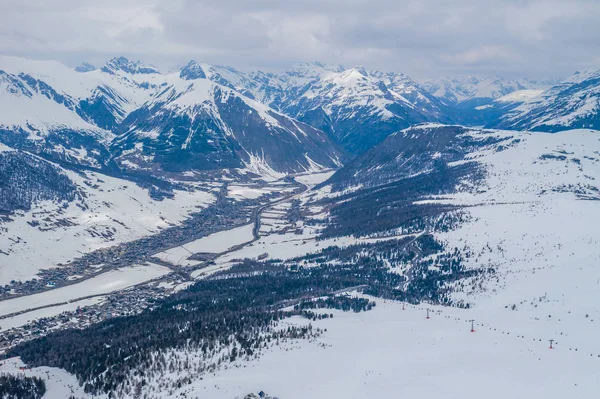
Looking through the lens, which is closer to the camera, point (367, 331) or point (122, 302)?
point (367, 331)

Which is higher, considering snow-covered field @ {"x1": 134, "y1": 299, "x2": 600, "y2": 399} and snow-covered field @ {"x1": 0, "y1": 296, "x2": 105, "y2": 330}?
snow-covered field @ {"x1": 134, "y1": 299, "x2": 600, "y2": 399}

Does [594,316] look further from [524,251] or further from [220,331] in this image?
[220,331]

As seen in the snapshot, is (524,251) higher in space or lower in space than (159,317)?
higher

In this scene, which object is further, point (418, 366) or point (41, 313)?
point (41, 313)

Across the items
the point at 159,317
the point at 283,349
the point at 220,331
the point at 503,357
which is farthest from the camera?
the point at 159,317

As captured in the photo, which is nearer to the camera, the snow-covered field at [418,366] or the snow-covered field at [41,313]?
the snow-covered field at [418,366]

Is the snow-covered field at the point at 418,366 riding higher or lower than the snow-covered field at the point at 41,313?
higher

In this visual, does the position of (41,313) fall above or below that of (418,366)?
below

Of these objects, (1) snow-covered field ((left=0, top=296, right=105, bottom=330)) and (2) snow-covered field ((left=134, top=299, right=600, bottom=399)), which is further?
(1) snow-covered field ((left=0, top=296, right=105, bottom=330))

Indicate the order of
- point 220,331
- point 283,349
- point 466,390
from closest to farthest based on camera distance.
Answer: point 466,390, point 283,349, point 220,331

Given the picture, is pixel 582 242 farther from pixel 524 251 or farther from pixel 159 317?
pixel 159 317

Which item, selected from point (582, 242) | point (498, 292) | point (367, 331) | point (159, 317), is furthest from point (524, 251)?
point (159, 317)
